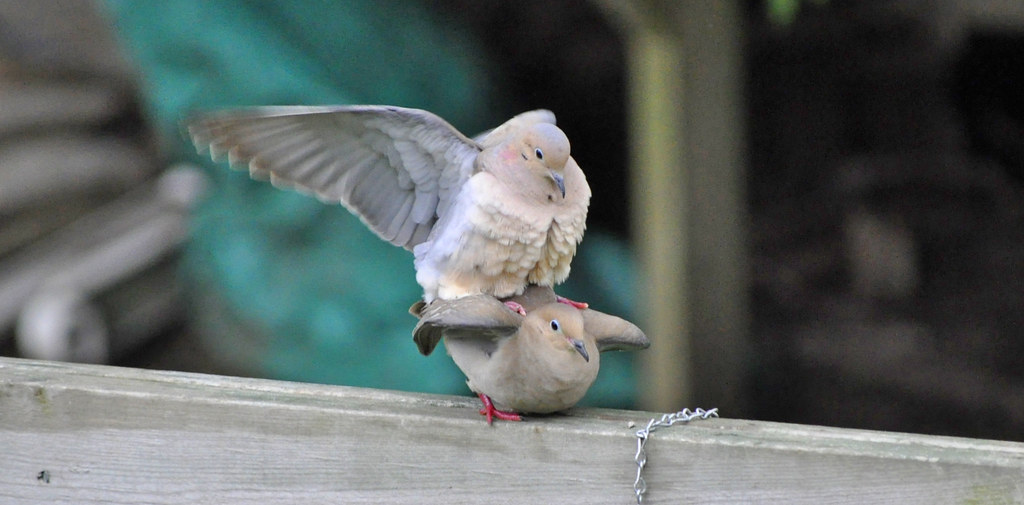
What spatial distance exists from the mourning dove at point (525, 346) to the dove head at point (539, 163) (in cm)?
24

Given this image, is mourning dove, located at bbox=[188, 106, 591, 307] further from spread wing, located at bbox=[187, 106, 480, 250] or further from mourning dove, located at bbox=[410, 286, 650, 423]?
mourning dove, located at bbox=[410, 286, 650, 423]

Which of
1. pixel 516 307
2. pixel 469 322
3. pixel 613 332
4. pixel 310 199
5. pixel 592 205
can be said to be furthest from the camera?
pixel 592 205

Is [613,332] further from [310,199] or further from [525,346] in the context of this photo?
Answer: [310,199]

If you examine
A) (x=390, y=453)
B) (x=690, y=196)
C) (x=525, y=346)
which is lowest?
(x=390, y=453)

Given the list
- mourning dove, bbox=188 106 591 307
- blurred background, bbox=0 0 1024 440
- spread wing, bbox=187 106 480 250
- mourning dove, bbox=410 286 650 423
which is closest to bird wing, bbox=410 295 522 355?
mourning dove, bbox=410 286 650 423

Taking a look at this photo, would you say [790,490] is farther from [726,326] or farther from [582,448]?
[726,326]

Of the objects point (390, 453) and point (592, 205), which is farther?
point (592, 205)

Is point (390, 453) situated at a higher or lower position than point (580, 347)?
lower

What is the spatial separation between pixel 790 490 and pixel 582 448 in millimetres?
243

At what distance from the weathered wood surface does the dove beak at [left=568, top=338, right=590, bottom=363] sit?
84 millimetres

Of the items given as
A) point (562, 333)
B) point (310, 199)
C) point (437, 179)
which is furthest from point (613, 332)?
point (310, 199)

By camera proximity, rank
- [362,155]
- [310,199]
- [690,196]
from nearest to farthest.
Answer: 1. [362,155]
2. [690,196]
3. [310,199]

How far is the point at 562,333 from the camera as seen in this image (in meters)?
1.38

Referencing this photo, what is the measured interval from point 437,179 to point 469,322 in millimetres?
498
